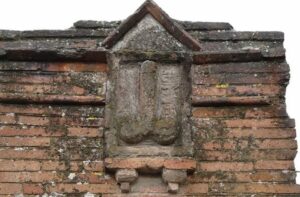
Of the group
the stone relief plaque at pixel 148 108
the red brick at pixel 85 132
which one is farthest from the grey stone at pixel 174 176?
the red brick at pixel 85 132

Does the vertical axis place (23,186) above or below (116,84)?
below

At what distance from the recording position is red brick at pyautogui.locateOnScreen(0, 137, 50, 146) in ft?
19.5

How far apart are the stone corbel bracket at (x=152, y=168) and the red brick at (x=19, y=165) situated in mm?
614

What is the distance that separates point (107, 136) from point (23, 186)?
826mm

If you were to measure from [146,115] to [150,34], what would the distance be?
2.82 feet

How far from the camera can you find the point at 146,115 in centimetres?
590

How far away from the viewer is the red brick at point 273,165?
5.83 meters

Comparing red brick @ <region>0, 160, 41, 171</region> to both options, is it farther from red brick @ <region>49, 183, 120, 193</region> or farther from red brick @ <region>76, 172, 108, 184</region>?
red brick @ <region>76, 172, 108, 184</region>

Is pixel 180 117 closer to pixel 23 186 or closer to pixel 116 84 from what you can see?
pixel 116 84

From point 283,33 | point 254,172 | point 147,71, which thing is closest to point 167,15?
point 147,71

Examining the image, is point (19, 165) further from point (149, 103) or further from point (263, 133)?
point (263, 133)

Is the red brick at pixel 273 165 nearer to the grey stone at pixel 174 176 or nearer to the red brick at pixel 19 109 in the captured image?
the grey stone at pixel 174 176

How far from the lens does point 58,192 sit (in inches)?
224

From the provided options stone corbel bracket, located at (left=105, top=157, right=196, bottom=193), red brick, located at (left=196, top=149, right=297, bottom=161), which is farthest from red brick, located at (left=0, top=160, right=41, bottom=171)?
red brick, located at (left=196, top=149, right=297, bottom=161)
